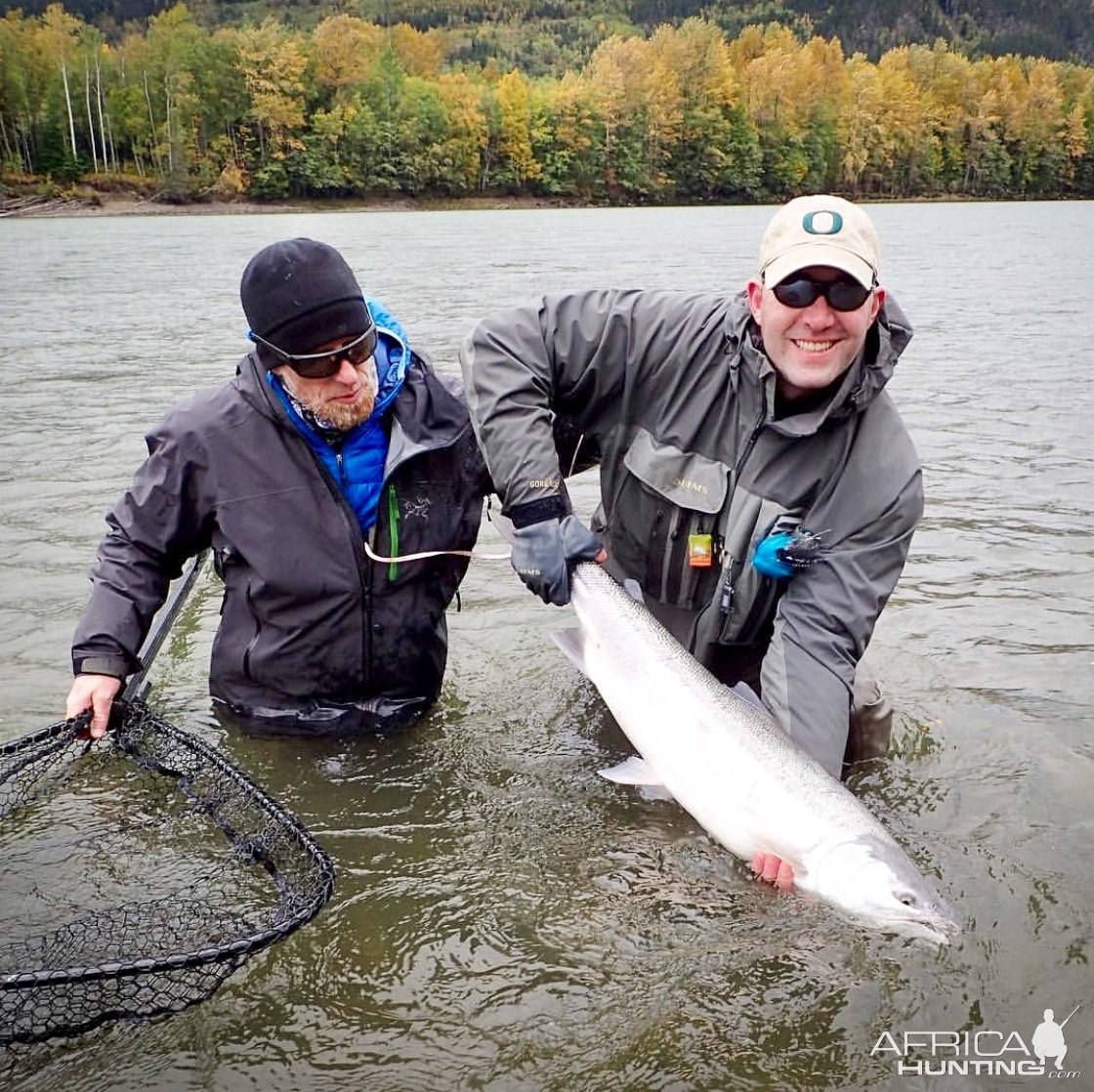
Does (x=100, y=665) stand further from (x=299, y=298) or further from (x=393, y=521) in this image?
(x=299, y=298)

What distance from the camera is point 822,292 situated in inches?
157

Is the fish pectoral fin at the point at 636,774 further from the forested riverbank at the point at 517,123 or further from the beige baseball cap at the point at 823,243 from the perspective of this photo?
the forested riverbank at the point at 517,123

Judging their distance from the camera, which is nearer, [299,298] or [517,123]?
[299,298]

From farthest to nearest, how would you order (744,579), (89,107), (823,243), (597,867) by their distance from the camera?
(89,107)
(744,579)
(597,867)
(823,243)

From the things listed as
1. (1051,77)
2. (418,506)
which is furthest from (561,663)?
(1051,77)

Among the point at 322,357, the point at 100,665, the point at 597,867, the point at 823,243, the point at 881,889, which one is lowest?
the point at 597,867

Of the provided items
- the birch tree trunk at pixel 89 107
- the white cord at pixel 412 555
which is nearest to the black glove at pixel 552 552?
the white cord at pixel 412 555

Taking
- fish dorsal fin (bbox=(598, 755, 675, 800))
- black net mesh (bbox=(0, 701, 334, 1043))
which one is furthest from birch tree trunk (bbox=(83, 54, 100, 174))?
fish dorsal fin (bbox=(598, 755, 675, 800))

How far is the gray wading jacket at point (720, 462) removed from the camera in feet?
13.5

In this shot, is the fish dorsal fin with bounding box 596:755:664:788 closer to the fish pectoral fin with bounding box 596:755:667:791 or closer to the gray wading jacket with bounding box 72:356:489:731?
the fish pectoral fin with bounding box 596:755:667:791

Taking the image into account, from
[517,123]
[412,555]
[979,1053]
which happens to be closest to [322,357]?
[412,555]

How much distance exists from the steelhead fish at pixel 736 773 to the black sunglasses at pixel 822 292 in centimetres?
116

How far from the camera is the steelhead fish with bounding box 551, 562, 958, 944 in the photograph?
3.27m

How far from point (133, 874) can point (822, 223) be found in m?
3.34
